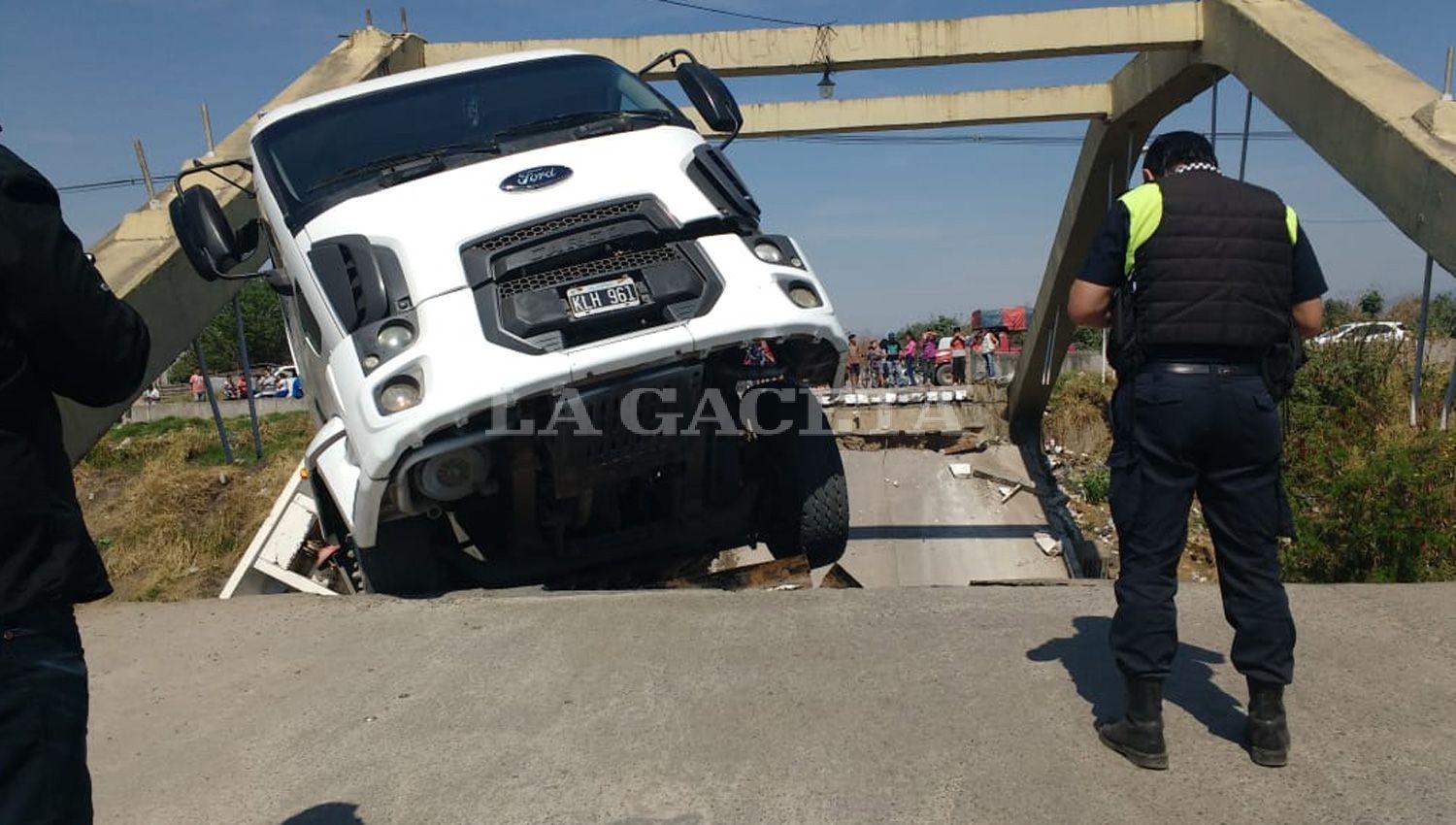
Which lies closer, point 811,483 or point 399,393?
point 399,393

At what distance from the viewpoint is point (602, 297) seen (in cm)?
473

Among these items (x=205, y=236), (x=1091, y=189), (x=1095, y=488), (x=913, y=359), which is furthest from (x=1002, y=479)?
(x=205, y=236)

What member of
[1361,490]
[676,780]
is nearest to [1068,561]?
[1361,490]

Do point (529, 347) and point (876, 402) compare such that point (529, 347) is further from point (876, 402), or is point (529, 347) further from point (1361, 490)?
point (876, 402)

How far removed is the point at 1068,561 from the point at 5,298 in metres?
13.0

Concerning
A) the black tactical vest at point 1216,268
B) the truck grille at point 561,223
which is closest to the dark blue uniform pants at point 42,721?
the black tactical vest at point 1216,268

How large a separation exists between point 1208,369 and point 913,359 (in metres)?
23.3

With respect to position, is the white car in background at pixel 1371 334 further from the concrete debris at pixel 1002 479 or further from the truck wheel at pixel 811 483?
the truck wheel at pixel 811 483

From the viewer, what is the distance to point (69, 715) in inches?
76.8

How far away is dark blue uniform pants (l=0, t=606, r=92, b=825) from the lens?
1.84 meters

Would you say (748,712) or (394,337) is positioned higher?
(394,337)

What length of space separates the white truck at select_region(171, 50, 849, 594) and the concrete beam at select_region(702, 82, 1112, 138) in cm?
615

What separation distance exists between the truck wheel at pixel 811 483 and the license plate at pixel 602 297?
130 cm

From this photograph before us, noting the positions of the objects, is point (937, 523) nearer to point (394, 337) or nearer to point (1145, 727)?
point (394, 337)
